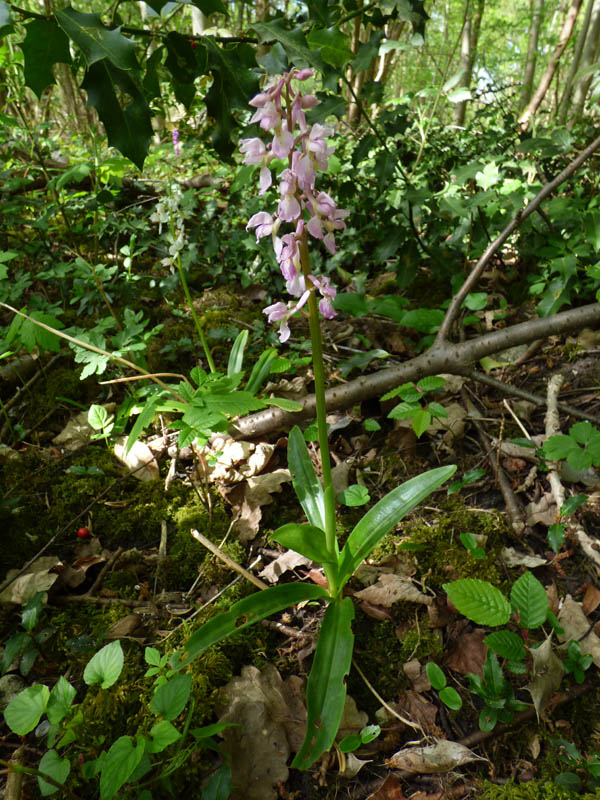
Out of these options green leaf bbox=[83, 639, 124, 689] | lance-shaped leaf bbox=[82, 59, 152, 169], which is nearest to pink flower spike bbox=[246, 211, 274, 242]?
lance-shaped leaf bbox=[82, 59, 152, 169]

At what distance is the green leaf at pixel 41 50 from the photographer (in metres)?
1.14

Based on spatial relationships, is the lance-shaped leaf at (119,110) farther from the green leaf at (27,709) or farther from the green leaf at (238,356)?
the green leaf at (27,709)

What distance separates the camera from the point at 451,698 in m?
1.42

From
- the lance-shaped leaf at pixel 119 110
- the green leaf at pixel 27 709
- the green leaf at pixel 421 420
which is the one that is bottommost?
the green leaf at pixel 27 709

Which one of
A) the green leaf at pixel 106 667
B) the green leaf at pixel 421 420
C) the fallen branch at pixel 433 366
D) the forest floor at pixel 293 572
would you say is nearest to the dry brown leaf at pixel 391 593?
the forest floor at pixel 293 572

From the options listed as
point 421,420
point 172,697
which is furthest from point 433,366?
point 172,697

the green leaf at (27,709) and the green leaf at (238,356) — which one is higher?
the green leaf at (238,356)

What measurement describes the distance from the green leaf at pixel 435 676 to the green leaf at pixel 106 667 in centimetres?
90

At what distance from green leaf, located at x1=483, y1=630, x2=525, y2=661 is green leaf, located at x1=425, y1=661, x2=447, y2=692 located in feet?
0.58

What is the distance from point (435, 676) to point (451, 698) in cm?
7

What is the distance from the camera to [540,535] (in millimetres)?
1896

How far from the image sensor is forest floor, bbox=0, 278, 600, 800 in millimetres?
1355

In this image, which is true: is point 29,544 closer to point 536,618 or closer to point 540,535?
point 536,618

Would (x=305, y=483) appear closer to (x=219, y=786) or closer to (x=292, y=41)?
(x=219, y=786)
